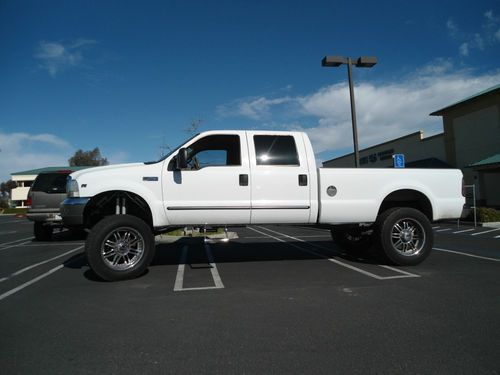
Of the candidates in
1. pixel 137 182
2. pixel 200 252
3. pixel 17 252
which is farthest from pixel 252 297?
pixel 17 252

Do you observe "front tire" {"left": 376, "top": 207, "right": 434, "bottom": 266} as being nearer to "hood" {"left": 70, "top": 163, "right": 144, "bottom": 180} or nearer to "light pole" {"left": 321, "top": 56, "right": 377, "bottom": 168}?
"hood" {"left": 70, "top": 163, "right": 144, "bottom": 180}

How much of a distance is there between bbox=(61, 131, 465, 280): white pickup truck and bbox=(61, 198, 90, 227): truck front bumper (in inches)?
0.5

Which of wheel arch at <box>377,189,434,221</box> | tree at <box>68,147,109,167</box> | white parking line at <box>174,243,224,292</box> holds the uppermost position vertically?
tree at <box>68,147,109,167</box>

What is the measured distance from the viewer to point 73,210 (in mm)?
5438

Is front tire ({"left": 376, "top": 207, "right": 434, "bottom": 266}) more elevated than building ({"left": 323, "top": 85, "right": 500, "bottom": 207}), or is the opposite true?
building ({"left": 323, "top": 85, "right": 500, "bottom": 207})

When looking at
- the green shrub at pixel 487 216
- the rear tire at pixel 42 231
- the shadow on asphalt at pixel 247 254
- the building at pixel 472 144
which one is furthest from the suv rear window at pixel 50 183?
the building at pixel 472 144

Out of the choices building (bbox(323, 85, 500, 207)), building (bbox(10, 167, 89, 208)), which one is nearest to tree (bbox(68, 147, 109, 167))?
building (bbox(10, 167, 89, 208))

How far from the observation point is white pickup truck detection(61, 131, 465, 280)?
5.54 metres

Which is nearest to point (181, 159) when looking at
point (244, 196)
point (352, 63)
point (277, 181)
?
point (244, 196)

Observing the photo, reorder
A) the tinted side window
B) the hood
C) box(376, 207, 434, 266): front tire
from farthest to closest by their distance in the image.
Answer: box(376, 207, 434, 266): front tire < the tinted side window < the hood

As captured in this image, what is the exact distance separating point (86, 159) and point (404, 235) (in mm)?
87032

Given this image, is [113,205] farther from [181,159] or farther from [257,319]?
[257,319]

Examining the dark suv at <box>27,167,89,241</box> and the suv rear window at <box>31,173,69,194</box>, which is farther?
the suv rear window at <box>31,173,69,194</box>

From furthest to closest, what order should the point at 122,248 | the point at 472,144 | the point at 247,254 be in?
the point at 472,144
the point at 247,254
the point at 122,248
